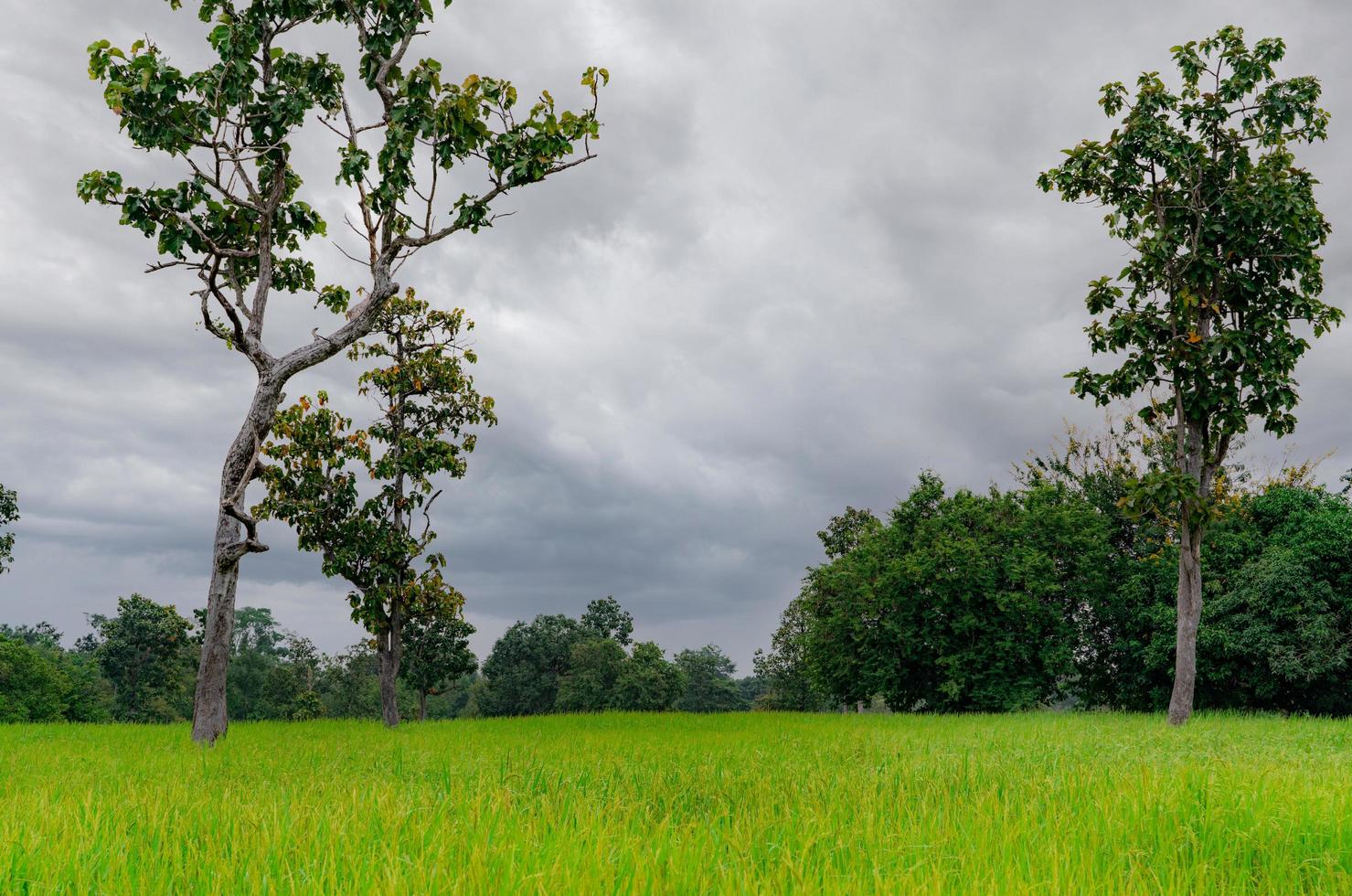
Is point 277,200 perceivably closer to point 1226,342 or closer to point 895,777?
point 895,777

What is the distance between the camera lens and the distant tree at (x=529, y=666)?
210ft

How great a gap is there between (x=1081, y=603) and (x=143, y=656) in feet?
198

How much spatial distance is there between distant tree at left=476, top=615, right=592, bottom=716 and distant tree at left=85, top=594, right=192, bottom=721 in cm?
2267

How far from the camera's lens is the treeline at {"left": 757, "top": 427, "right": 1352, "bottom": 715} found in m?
24.8

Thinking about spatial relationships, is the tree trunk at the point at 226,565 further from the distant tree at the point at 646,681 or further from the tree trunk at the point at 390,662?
the distant tree at the point at 646,681

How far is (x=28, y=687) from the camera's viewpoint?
1800 inches

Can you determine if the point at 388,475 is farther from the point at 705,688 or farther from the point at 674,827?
the point at 705,688

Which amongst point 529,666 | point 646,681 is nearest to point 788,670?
point 646,681

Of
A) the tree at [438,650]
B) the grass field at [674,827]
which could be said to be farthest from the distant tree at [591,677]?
the grass field at [674,827]

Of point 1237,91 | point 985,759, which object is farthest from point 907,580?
point 985,759

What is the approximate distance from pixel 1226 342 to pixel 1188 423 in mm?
2208

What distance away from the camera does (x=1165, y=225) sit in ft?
65.8

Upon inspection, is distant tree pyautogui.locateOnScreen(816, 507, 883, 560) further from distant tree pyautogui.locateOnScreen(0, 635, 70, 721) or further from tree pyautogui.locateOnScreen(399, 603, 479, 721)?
distant tree pyautogui.locateOnScreen(0, 635, 70, 721)

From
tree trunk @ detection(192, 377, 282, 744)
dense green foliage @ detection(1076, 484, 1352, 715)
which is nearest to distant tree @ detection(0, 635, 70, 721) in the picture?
tree trunk @ detection(192, 377, 282, 744)
